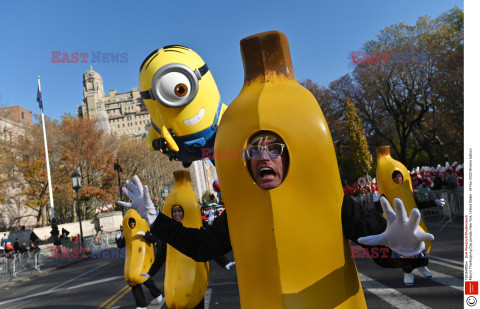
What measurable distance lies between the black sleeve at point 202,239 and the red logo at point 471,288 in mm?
2723

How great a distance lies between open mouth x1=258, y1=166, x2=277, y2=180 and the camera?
247cm

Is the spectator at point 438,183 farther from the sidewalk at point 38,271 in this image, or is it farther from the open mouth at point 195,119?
the sidewalk at point 38,271

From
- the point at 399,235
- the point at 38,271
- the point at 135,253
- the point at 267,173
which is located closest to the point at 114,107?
the point at 38,271

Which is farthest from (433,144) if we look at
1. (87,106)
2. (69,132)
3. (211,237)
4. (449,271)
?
(87,106)

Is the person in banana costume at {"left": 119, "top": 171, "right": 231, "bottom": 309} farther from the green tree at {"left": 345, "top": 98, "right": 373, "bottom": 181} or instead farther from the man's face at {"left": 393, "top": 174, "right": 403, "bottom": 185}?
the green tree at {"left": 345, "top": 98, "right": 373, "bottom": 181}

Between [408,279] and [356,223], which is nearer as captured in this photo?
[356,223]

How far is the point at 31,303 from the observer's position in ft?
33.6

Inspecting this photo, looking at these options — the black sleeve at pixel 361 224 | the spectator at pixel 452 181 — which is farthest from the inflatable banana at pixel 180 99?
the spectator at pixel 452 181

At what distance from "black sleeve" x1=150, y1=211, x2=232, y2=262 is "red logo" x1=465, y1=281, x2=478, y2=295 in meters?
2.72

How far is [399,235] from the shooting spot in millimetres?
2430

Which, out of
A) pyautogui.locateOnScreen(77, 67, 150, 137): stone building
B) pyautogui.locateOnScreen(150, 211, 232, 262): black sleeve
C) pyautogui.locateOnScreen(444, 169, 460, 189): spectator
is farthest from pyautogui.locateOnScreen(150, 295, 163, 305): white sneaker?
pyautogui.locateOnScreen(77, 67, 150, 137): stone building

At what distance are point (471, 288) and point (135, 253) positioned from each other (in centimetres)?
516

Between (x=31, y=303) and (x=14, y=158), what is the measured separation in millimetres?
24935

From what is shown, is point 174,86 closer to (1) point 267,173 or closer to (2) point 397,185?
(1) point 267,173
